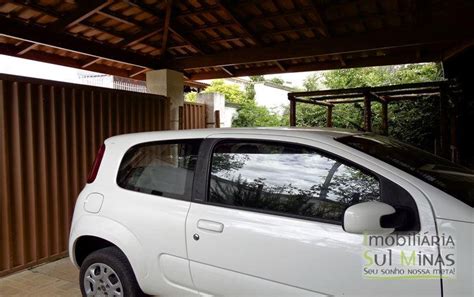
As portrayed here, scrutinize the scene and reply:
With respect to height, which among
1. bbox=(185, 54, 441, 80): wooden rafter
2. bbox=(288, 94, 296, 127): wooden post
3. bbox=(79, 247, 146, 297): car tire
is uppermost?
bbox=(185, 54, 441, 80): wooden rafter

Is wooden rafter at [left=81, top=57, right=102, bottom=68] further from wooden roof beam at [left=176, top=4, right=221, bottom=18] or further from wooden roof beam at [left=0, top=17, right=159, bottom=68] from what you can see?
wooden roof beam at [left=176, top=4, right=221, bottom=18]

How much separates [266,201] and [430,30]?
A: 4261 millimetres

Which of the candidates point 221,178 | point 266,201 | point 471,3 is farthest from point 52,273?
point 471,3

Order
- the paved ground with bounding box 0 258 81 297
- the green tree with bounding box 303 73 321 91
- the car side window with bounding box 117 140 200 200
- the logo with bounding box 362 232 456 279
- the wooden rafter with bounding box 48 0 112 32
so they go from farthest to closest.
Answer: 1. the green tree with bounding box 303 73 321 91
2. the wooden rafter with bounding box 48 0 112 32
3. the paved ground with bounding box 0 258 81 297
4. the car side window with bounding box 117 140 200 200
5. the logo with bounding box 362 232 456 279

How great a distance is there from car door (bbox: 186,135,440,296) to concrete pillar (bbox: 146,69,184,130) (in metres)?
4.79

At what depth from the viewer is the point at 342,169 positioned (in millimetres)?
2219

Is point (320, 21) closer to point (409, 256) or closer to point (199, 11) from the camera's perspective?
point (199, 11)

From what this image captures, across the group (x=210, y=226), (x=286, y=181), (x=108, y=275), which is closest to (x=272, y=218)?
(x=286, y=181)

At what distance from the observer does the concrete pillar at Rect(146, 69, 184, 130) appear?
730cm

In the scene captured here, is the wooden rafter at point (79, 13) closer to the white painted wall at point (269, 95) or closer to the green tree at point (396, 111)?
the green tree at point (396, 111)

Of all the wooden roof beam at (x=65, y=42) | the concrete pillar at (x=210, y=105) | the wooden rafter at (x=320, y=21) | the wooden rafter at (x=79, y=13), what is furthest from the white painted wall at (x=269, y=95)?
the wooden rafter at (x=79, y=13)

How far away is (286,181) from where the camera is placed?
2.40 meters

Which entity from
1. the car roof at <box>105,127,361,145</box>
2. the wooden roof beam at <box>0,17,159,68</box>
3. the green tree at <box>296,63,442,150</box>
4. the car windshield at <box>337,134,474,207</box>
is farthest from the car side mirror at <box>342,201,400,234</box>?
the green tree at <box>296,63,442,150</box>

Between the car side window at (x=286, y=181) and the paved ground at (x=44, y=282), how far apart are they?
2.24m
